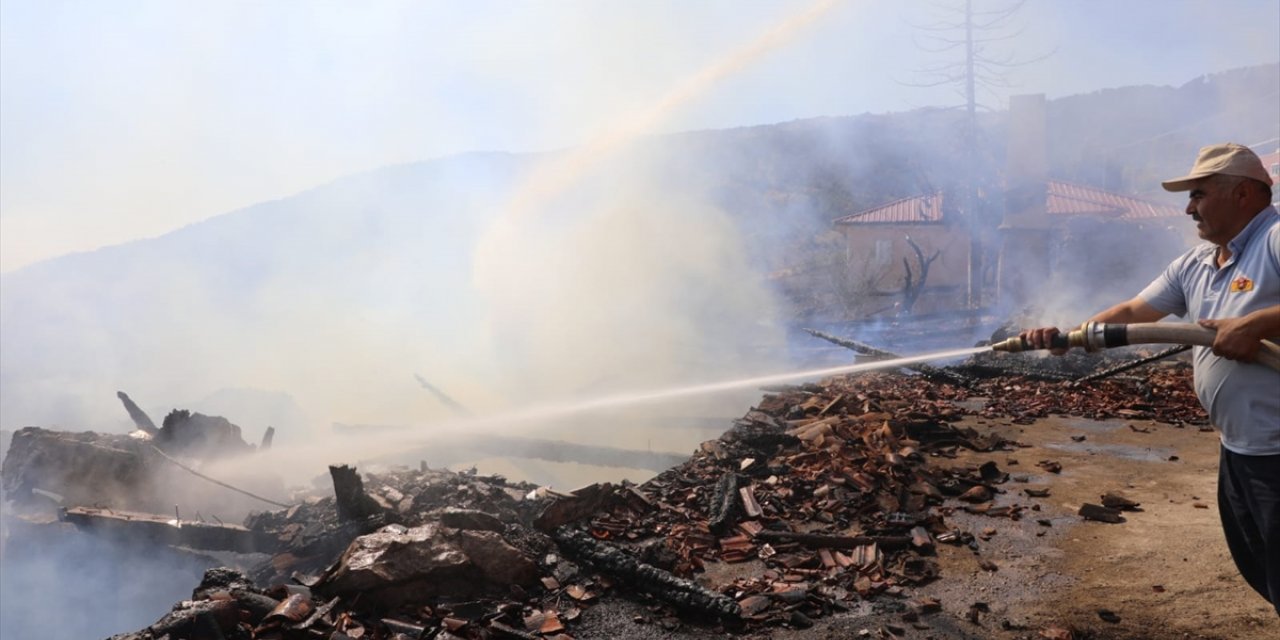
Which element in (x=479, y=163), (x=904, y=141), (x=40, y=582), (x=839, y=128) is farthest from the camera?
(x=839, y=128)

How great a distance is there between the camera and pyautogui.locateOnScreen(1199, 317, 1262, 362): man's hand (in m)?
2.67

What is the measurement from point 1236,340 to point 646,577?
354 centimetres

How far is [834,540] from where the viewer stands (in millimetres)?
5465

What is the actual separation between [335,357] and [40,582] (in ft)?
56.4

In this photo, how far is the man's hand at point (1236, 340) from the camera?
8.75 ft

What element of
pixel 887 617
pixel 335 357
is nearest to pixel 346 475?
pixel 887 617

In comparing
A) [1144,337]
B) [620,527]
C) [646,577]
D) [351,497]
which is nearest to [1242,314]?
[1144,337]

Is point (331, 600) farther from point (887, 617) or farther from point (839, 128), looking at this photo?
point (839, 128)

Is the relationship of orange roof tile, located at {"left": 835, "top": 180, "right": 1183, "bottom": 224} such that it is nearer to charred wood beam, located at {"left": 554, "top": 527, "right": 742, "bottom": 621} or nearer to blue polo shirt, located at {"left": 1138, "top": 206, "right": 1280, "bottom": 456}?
blue polo shirt, located at {"left": 1138, "top": 206, "right": 1280, "bottom": 456}

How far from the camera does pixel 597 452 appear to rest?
12.3 m

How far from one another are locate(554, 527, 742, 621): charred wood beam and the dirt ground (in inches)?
6.6

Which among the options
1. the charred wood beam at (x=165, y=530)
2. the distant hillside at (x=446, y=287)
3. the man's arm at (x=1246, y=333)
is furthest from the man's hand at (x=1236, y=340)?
the distant hillside at (x=446, y=287)

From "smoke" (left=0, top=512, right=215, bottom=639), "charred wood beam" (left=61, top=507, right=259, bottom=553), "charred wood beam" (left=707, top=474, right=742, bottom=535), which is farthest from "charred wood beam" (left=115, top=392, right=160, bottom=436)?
"charred wood beam" (left=707, top=474, right=742, bottom=535)

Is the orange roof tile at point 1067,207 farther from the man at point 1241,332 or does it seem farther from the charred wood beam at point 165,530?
the charred wood beam at point 165,530
